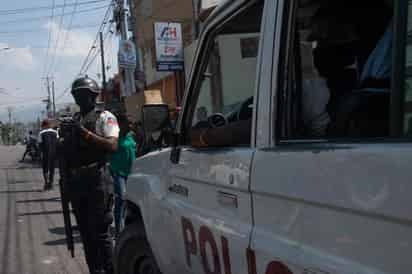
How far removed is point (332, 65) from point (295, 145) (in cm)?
41

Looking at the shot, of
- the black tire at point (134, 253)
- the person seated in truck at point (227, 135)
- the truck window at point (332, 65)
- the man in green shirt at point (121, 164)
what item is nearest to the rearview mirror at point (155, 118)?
the person seated in truck at point (227, 135)

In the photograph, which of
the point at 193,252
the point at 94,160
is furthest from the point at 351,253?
the point at 94,160

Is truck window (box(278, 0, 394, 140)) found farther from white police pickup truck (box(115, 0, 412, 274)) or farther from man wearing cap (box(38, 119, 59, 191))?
man wearing cap (box(38, 119, 59, 191))

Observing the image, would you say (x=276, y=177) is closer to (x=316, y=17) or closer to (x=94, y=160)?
(x=316, y=17)

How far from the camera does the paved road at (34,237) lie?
16.2ft

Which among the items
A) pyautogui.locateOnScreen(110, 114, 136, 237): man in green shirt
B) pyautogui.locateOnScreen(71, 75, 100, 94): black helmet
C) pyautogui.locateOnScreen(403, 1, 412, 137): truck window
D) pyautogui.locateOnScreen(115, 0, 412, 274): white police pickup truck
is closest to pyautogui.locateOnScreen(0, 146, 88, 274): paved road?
pyautogui.locateOnScreen(110, 114, 136, 237): man in green shirt

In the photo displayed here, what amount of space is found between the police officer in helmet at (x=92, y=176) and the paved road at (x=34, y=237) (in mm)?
858

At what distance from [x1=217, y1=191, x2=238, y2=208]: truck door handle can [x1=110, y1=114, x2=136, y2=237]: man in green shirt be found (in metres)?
3.76

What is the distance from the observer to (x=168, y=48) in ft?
45.6

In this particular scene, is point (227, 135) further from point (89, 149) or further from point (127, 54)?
point (127, 54)

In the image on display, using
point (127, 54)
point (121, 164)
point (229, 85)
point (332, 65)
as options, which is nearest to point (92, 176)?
point (121, 164)

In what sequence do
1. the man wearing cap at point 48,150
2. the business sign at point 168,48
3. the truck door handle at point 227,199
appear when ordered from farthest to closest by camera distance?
1. the business sign at point 168,48
2. the man wearing cap at point 48,150
3. the truck door handle at point 227,199

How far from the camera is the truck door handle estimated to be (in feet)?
6.24

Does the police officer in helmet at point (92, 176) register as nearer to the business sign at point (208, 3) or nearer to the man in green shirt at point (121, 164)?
the business sign at point (208, 3)
